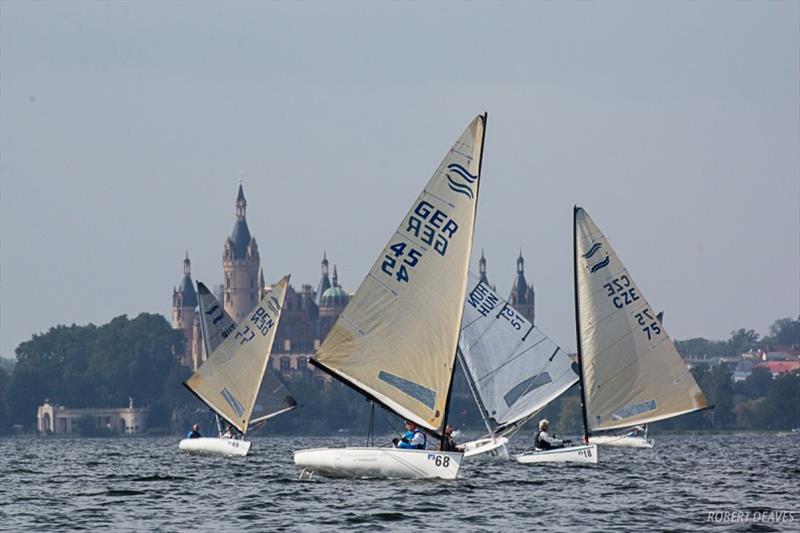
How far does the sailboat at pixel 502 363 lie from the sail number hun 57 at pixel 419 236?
64.1 ft

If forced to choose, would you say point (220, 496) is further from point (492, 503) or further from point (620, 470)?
point (620, 470)

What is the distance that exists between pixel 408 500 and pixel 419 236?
5872 mm

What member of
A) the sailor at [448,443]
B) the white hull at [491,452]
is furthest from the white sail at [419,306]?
the white hull at [491,452]

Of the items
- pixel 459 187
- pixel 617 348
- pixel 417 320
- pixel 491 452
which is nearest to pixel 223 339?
pixel 491 452

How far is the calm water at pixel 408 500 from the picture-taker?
3747 centimetres

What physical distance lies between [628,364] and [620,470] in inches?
260

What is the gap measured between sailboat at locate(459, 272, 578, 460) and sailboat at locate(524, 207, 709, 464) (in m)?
2.50

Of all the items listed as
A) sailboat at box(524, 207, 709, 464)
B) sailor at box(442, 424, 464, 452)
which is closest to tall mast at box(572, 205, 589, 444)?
sailboat at box(524, 207, 709, 464)

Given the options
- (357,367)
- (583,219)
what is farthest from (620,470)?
(357,367)

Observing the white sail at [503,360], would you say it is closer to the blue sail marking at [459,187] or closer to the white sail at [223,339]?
the white sail at [223,339]

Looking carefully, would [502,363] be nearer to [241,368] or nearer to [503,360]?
[503,360]

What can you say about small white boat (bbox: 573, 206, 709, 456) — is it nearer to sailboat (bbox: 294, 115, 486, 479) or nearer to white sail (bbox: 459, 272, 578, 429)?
white sail (bbox: 459, 272, 578, 429)

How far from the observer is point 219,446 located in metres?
72.9

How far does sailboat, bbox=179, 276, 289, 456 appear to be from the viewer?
73125 millimetres
